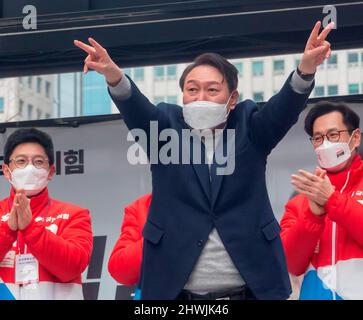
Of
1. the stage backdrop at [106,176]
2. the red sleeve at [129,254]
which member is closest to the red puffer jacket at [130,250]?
the red sleeve at [129,254]

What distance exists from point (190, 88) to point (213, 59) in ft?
0.54

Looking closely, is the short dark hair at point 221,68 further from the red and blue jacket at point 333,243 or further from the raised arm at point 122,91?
the red and blue jacket at point 333,243

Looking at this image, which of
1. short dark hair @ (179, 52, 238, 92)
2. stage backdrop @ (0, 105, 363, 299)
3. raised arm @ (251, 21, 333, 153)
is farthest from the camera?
stage backdrop @ (0, 105, 363, 299)

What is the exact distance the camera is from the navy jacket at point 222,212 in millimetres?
3244

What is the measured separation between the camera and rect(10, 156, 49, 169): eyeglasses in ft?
13.4

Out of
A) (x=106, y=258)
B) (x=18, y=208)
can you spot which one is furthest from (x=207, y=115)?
(x=106, y=258)

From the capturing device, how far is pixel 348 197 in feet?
12.2

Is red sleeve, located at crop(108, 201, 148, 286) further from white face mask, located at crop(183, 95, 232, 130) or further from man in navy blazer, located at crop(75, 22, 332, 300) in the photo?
white face mask, located at crop(183, 95, 232, 130)

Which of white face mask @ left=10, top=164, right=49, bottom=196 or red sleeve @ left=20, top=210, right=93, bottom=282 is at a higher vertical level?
white face mask @ left=10, top=164, right=49, bottom=196

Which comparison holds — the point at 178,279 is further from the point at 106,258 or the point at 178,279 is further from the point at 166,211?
the point at 106,258

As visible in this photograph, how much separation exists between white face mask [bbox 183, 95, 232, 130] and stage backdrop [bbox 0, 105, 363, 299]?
Answer: 155 centimetres

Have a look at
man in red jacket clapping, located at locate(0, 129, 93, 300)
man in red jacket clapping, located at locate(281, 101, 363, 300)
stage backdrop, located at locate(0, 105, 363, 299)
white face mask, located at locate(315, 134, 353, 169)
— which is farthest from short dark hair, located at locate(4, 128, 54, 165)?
white face mask, located at locate(315, 134, 353, 169)

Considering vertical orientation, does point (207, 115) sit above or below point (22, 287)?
above

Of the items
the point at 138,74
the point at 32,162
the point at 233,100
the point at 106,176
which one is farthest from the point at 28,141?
the point at 138,74
